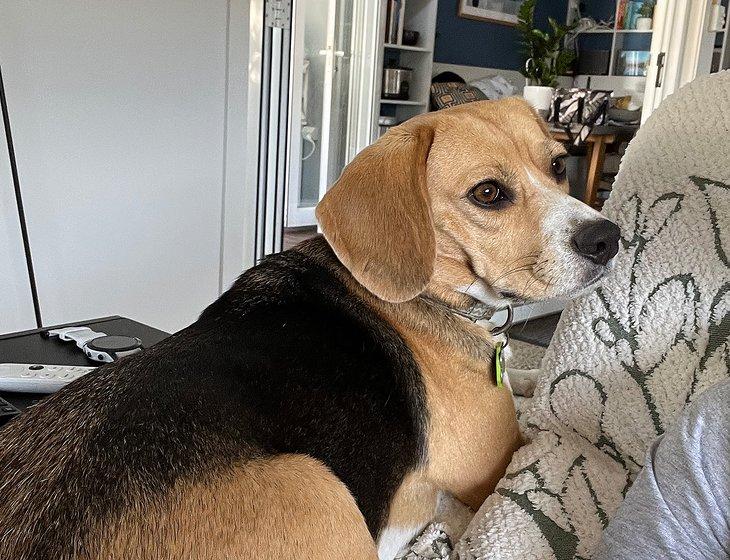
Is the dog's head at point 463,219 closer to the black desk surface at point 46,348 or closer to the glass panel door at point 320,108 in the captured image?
the black desk surface at point 46,348

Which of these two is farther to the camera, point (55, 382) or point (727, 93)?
point (55, 382)

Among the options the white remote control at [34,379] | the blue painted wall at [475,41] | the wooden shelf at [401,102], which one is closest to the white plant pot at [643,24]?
the blue painted wall at [475,41]

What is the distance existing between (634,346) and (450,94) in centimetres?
508

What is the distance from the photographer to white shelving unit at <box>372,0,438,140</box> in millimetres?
6047

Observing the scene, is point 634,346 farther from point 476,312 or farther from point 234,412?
point 234,412

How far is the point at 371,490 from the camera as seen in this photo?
3.53ft

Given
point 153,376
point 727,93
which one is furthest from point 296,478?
point 727,93

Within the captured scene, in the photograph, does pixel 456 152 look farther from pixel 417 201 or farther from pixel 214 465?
pixel 214 465

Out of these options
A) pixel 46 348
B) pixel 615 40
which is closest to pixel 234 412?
pixel 46 348

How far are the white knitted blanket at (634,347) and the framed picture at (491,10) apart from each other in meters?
5.96

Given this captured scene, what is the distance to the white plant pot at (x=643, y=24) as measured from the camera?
711 centimetres

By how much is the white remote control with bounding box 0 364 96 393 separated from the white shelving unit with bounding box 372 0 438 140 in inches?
193

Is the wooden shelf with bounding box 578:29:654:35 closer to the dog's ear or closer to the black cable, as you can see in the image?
the black cable

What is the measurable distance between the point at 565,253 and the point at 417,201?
26 cm
